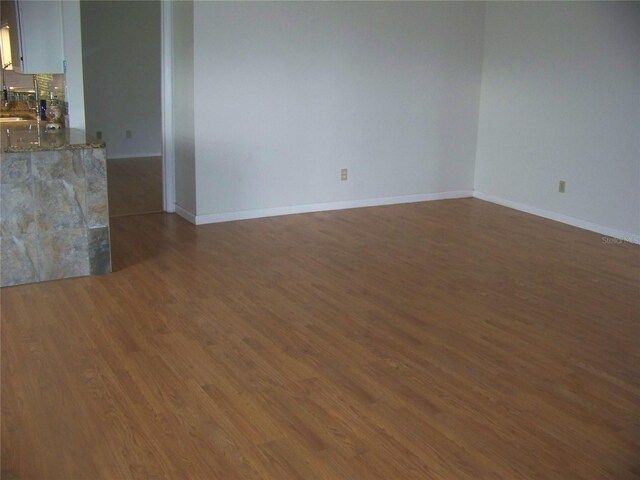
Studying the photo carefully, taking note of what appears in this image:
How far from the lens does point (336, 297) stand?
14.1 ft

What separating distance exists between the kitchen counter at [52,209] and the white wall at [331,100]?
151 centimetres

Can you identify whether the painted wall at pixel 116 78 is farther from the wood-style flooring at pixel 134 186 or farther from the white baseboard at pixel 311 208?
the white baseboard at pixel 311 208

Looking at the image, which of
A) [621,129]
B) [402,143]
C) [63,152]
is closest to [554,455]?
[63,152]

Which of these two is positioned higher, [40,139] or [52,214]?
[40,139]

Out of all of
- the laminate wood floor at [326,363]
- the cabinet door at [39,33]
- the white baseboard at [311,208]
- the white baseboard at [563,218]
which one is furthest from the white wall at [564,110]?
the cabinet door at [39,33]

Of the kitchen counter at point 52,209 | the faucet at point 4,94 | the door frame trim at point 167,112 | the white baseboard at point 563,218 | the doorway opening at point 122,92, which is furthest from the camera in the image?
the doorway opening at point 122,92

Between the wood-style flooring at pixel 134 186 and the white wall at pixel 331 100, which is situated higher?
the white wall at pixel 331 100

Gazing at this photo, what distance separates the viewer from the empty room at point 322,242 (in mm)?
2754

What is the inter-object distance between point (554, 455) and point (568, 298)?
1.94 m

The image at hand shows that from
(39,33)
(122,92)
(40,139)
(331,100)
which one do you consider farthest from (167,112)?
(122,92)

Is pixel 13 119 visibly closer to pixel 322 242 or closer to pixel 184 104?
pixel 184 104

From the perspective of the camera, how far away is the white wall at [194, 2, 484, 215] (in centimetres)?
577

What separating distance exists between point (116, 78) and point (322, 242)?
143 inches

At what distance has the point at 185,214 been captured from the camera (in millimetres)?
6082
